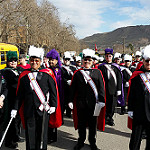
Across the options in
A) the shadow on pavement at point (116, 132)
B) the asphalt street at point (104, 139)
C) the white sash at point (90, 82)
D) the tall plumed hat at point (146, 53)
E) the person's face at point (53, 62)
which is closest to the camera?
the tall plumed hat at point (146, 53)

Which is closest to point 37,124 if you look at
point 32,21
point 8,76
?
point 8,76

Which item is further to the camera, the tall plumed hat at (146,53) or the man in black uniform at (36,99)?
the man in black uniform at (36,99)

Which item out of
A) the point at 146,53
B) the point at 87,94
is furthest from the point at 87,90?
the point at 146,53

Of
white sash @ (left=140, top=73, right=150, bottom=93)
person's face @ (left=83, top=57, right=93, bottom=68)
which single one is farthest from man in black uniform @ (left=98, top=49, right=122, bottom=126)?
white sash @ (left=140, top=73, right=150, bottom=93)

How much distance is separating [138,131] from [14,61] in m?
2.74

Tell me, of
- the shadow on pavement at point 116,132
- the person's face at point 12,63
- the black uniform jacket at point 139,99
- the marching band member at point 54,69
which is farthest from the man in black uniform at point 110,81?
the person's face at point 12,63

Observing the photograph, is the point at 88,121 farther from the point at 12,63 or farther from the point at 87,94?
the point at 12,63

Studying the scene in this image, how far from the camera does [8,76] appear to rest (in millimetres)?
3969

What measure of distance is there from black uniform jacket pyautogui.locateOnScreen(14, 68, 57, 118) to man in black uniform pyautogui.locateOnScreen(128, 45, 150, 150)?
1.34 metres

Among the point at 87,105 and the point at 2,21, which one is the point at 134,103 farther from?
the point at 2,21

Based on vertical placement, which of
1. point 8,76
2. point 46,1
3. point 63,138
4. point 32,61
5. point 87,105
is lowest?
point 63,138

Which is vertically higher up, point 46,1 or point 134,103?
point 46,1

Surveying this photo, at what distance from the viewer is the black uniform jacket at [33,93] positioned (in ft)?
10.5

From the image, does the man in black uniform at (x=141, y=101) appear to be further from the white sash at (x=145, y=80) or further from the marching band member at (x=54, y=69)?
the marching band member at (x=54, y=69)
